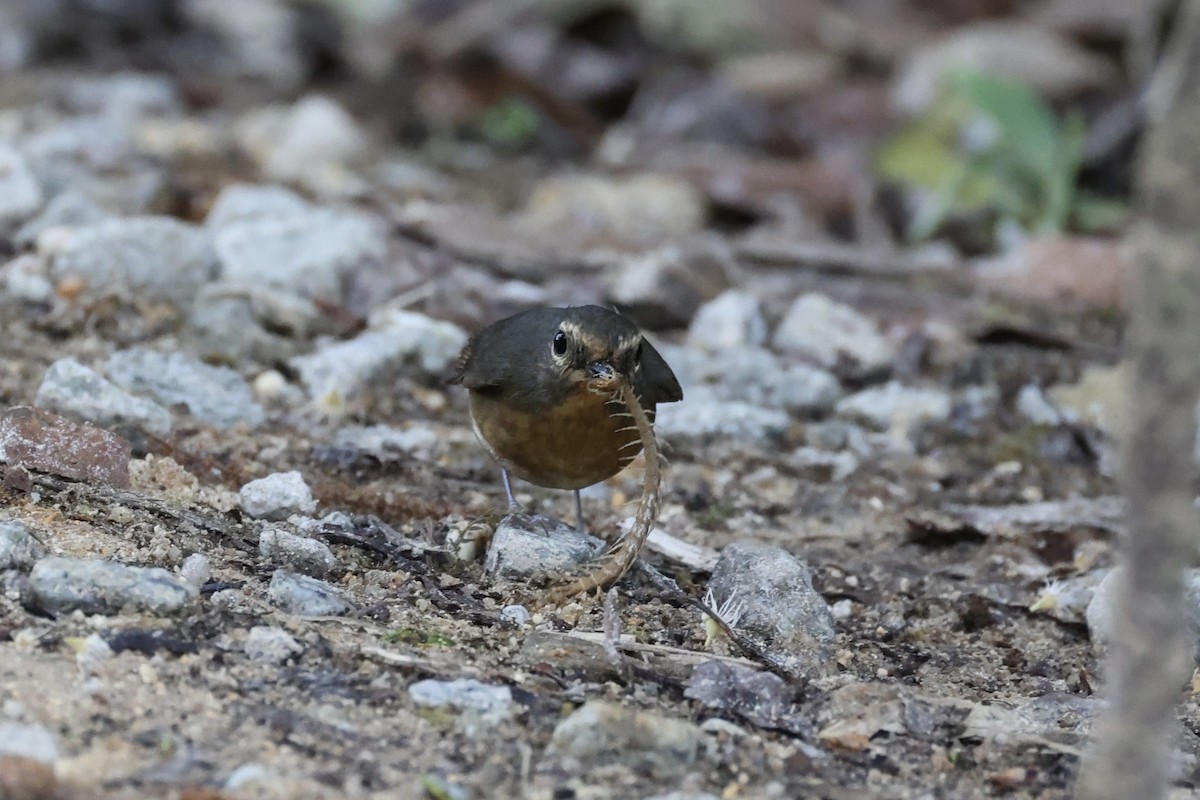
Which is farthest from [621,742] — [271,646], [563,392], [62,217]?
[62,217]

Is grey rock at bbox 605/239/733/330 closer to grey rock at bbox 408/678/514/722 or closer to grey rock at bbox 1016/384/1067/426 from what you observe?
grey rock at bbox 1016/384/1067/426

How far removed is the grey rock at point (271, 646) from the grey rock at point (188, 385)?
195 cm

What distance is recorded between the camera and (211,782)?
2.67 metres

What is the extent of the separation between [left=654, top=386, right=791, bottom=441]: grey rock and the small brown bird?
99 cm

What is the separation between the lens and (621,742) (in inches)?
115

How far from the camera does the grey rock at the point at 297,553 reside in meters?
3.75

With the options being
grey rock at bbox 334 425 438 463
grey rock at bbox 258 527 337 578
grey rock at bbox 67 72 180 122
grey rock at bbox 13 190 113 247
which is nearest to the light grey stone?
grey rock at bbox 258 527 337 578

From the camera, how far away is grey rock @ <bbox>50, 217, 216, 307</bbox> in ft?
19.4

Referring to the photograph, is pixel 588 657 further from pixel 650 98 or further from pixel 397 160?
pixel 650 98

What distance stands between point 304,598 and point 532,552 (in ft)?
2.44

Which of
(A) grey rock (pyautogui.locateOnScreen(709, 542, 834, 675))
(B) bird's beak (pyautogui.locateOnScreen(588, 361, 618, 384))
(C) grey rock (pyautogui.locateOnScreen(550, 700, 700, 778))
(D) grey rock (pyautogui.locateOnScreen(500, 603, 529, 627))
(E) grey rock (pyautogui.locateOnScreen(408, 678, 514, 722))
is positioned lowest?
(E) grey rock (pyautogui.locateOnScreen(408, 678, 514, 722))

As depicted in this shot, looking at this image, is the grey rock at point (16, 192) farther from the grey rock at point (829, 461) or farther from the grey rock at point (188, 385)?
the grey rock at point (829, 461)

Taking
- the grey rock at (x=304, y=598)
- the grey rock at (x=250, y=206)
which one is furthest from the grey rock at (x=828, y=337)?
the grey rock at (x=304, y=598)

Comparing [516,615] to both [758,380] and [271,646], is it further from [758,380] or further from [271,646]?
[758,380]
